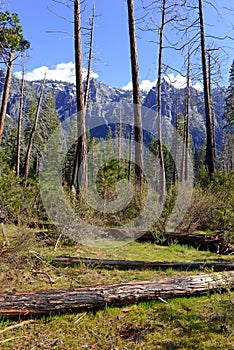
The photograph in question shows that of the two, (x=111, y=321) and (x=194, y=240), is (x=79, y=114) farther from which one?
(x=111, y=321)

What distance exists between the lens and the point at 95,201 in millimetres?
8273

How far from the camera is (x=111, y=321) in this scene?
390 centimetres

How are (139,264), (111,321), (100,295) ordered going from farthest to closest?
(139,264), (100,295), (111,321)

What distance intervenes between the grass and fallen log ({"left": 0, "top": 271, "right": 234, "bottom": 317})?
0.31 feet

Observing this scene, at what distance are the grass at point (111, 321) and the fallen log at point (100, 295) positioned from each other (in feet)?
0.31

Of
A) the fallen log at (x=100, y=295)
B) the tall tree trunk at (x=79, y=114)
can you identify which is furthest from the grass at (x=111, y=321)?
the tall tree trunk at (x=79, y=114)

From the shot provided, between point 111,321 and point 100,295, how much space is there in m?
0.35

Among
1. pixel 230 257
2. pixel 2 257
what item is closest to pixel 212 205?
pixel 230 257

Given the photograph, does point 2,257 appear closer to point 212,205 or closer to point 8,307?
point 8,307

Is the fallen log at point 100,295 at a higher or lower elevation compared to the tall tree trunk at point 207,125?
lower

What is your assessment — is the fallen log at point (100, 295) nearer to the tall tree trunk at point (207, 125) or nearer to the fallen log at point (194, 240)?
the fallen log at point (194, 240)

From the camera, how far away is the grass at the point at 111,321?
3414 mm

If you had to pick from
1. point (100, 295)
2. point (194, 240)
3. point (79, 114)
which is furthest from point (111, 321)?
point (79, 114)

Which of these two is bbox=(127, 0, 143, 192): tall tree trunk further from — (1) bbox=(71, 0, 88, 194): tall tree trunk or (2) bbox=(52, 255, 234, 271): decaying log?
(2) bbox=(52, 255, 234, 271): decaying log
